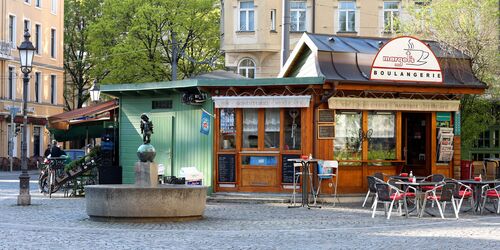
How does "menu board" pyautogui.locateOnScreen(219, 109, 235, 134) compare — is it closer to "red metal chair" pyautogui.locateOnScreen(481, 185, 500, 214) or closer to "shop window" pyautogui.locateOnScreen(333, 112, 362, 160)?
"shop window" pyautogui.locateOnScreen(333, 112, 362, 160)

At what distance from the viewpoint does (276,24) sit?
46.3m

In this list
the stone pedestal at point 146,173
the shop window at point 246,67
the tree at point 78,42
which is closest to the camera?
the stone pedestal at point 146,173

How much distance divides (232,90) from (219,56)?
107 feet

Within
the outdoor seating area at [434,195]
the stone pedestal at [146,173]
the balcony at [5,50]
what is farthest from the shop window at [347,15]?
the stone pedestal at [146,173]

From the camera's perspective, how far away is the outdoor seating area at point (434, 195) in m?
19.5

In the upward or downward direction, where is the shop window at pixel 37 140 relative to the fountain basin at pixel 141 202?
upward

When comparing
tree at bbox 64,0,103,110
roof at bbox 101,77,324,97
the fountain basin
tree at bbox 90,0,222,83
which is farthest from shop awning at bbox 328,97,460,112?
tree at bbox 64,0,103,110

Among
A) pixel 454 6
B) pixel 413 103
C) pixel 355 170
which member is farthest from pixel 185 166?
pixel 454 6

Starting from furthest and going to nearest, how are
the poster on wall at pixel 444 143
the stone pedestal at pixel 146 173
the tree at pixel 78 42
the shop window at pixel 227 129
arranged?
the tree at pixel 78 42
the poster on wall at pixel 444 143
the shop window at pixel 227 129
the stone pedestal at pixel 146 173

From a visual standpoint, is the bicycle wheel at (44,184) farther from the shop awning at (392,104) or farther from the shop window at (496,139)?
the shop window at (496,139)

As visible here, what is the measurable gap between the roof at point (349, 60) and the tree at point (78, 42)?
42278mm

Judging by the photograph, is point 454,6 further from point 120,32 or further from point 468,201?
point 120,32

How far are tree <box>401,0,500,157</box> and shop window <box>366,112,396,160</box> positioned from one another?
334 cm

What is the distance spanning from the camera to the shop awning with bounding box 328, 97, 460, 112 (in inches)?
933
